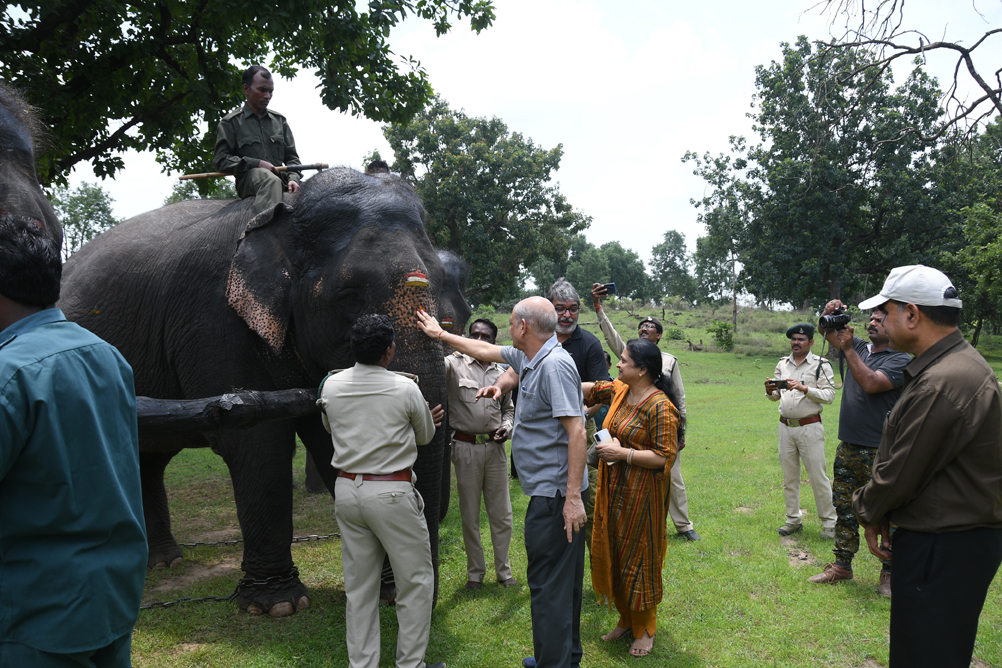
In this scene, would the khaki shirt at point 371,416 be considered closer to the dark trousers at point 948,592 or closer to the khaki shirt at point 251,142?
the dark trousers at point 948,592

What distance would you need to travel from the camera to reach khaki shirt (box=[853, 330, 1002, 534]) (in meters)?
2.89

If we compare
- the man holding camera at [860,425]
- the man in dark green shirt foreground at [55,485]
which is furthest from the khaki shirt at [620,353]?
the man in dark green shirt foreground at [55,485]

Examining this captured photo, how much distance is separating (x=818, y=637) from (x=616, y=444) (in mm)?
2144

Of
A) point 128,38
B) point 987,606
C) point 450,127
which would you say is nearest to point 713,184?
point 450,127

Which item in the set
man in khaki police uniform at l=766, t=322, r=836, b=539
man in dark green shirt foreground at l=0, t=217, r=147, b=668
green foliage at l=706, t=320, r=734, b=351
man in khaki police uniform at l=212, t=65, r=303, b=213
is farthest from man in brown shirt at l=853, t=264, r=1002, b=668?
green foliage at l=706, t=320, r=734, b=351

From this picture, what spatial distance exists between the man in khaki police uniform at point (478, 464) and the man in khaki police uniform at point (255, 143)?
233 cm

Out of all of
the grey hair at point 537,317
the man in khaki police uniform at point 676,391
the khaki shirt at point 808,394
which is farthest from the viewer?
the khaki shirt at point 808,394

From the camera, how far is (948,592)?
2.95 metres

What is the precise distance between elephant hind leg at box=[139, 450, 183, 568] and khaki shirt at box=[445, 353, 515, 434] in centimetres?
306

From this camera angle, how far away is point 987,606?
525 cm

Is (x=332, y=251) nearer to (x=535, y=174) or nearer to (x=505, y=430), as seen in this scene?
(x=505, y=430)

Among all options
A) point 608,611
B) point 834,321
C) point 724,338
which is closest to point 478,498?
point 608,611

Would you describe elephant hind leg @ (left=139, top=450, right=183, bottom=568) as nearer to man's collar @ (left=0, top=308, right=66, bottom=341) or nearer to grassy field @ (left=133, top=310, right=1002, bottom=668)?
grassy field @ (left=133, top=310, right=1002, bottom=668)

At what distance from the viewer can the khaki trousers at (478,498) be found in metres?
5.76
